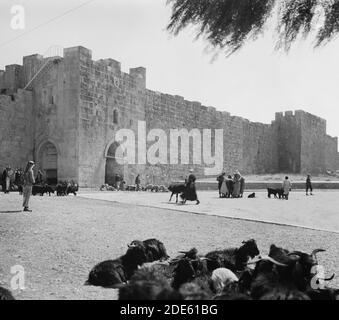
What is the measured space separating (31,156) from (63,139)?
1.88 meters

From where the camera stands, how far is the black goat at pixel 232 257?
5.30 m

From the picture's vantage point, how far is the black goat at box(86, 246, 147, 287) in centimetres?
507

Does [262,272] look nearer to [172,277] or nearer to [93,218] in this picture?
[172,277]

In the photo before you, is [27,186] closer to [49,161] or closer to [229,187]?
[49,161]

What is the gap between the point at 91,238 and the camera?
7.46 meters

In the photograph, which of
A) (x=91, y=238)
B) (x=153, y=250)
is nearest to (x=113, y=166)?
(x=91, y=238)

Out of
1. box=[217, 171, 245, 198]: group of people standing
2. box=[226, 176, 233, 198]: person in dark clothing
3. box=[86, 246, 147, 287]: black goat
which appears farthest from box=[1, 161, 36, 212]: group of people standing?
box=[226, 176, 233, 198]: person in dark clothing

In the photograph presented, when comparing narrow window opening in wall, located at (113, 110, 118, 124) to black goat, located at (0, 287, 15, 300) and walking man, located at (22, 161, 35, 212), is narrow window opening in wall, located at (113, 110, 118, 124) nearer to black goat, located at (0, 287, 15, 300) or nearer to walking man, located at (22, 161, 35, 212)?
walking man, located at (22, 161, 35, 212)

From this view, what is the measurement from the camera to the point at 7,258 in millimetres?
6043

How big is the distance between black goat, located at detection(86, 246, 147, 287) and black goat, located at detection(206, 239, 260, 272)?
0.83 meters

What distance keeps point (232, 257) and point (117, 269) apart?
1382 millimetres

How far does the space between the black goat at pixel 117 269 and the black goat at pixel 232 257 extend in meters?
0.83

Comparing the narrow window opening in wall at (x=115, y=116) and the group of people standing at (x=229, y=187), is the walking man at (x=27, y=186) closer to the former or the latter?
the group of people standing at (x=229, y=187)

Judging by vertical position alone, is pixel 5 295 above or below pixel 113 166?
below
